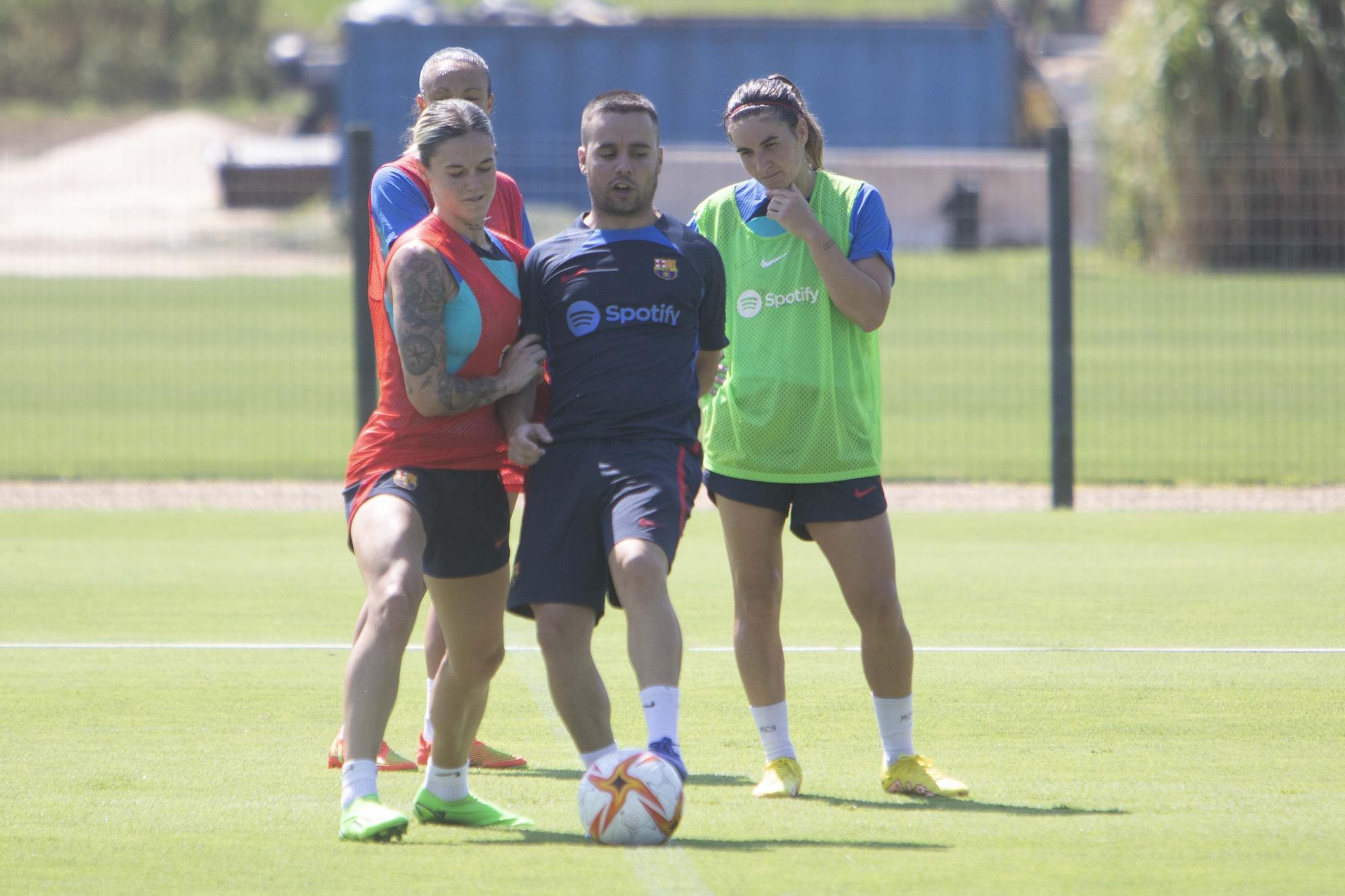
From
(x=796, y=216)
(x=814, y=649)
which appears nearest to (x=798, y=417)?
(x=796, y=216)

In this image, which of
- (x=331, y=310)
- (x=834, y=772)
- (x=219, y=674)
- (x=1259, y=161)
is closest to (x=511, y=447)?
(x=834, y=772)

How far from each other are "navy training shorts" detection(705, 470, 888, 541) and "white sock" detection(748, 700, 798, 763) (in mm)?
560

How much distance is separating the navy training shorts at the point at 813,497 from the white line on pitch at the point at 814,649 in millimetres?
2260

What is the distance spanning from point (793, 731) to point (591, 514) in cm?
181

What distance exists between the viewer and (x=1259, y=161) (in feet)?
57.2

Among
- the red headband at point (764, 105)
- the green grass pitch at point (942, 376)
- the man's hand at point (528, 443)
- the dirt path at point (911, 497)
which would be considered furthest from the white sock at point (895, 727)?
the green grass pitch at point (942, 376)

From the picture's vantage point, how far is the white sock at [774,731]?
561 centimetres

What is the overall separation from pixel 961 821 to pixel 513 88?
112 ft

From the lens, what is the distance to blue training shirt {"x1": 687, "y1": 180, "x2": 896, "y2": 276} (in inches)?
217

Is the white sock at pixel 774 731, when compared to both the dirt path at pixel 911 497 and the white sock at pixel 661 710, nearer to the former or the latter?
the white sock at pixel 661 710

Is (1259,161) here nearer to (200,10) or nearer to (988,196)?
(988,196)

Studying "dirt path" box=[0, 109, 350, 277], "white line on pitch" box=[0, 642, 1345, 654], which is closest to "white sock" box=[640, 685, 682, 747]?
"white line on pitch" box=[0, 642, 1345, 654]

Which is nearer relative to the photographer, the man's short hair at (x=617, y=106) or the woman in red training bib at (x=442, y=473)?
the woman in red training bib at (x=442, y=473)

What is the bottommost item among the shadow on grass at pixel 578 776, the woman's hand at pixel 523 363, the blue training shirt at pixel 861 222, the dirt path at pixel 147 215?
the shadow on grass at pixel 578 776
